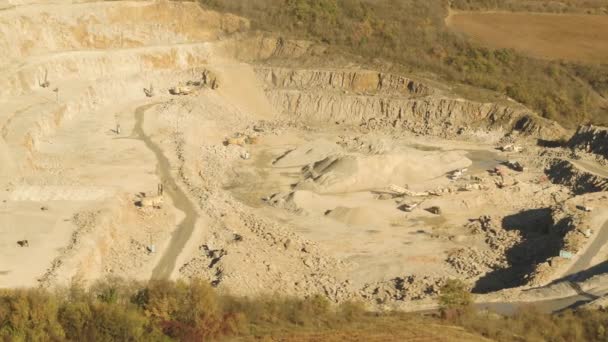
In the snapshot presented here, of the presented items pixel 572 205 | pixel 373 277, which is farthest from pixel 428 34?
pixel 373 277

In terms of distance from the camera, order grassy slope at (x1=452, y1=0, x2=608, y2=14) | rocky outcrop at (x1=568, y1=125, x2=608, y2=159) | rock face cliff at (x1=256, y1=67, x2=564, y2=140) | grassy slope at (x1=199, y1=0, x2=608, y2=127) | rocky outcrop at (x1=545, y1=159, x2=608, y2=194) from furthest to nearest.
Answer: grassy slope at (x1=452, y1=0, x2=608, y2=14)
grassy slope at (x1=199, y1=0, x2=608, y2=127)
rock face cliff at (x1=256, y1=67, x2=564, y2=140)
rocky outcrop at (x1=568, y1=125, x2=608, y2=159)
rocky outcrop at (x1=545, y1=159, x2=608, y2=194)

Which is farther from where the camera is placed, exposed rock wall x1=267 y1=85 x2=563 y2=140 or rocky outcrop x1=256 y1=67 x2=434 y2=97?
rocky outcrop x1=256 y1=67 x2=434 y2=97

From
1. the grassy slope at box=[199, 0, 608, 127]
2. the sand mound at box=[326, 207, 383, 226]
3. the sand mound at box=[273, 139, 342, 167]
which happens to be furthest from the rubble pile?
the grassy slope at box=[199, 0, 608, 127]

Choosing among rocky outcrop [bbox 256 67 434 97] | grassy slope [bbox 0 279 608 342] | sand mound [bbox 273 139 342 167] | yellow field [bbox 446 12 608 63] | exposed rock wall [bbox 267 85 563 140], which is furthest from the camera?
yellow field [bbox 446 12 608 63]

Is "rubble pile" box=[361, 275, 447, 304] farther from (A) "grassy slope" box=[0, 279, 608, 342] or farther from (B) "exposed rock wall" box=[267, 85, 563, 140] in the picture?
(B) "exposed rock wall" box=[267, 85, 563, 140]

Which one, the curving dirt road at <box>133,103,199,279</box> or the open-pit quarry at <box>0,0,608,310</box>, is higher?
the open-pit quarry at <box>0,0,608,310</box>

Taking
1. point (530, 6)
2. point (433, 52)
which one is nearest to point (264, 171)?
point (433, 52)
